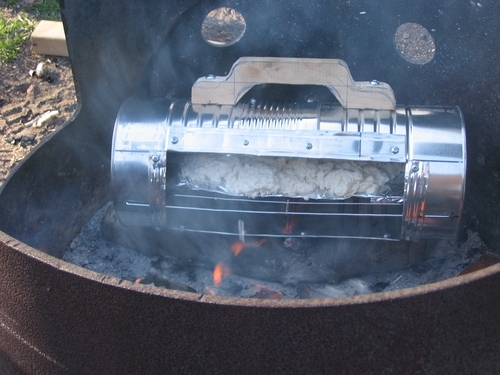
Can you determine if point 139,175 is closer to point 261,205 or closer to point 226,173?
point 226,173

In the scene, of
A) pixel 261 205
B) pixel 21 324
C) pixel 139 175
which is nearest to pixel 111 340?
pixel 21 324

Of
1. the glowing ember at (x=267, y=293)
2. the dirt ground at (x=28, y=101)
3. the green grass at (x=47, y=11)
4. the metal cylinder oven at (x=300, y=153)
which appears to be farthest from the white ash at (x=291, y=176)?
the green grass at (x=47, y=11)

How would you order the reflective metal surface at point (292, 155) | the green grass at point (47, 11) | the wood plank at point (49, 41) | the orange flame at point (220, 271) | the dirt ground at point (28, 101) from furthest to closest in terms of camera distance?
the green grass at point (47, 11)
the wood plank at point (49, 41)
the dirt ground at point (28, 101)
the orange flame at point (220, 271)
the reflective metal surface at point (292, 155)

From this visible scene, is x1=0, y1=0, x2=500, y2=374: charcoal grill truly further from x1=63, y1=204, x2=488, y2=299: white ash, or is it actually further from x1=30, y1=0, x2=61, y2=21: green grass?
x1=30, y1=0, x2=61, y2=21: green grass

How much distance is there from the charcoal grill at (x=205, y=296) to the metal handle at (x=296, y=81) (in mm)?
283

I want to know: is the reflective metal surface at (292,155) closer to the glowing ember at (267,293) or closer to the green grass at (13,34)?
the glowing ember at (267,293)

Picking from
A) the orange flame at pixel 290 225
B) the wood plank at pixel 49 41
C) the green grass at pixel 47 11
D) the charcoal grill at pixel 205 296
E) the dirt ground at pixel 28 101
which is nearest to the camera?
the charcoal grill at pixel 205 296

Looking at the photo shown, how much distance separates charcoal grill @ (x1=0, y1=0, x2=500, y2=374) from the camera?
1381 millimetres

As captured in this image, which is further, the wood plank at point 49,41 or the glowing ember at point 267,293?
the wood plank at point 49,41

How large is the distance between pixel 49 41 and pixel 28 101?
0.43 metres

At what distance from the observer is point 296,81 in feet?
6.54

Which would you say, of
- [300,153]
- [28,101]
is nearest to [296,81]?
[300,153]

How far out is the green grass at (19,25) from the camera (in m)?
3.63

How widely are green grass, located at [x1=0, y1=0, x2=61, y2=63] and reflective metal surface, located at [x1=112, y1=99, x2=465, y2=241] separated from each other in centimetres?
189
